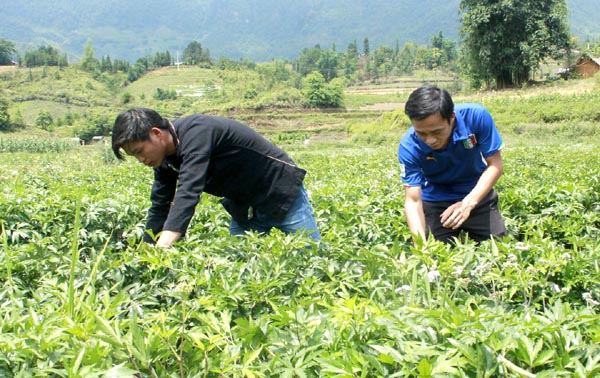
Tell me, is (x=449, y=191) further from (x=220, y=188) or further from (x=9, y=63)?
(x=9, y=63)

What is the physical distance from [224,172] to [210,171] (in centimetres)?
9

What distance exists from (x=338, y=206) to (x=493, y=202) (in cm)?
123

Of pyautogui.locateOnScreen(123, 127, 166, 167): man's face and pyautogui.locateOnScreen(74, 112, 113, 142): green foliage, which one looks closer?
pyautogui.locateOnScreen(123, 127, 166, 167): man's face

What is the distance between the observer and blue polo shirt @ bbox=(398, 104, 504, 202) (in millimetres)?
3285

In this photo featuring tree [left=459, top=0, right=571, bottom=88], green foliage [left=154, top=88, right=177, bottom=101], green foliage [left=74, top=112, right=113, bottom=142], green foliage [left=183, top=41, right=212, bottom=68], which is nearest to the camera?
tree [left=459, top=0, right=571, bottom=88]

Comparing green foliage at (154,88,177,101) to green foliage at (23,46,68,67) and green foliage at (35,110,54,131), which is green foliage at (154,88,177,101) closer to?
green foliage at (35,110,54,131)

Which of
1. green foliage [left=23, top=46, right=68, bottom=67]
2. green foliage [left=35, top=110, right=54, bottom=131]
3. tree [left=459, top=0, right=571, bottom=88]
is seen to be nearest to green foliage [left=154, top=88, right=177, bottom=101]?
green foliage [left=35, top=110, right=54, bottom=131]

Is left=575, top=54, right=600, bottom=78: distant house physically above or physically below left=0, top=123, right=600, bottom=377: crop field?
above

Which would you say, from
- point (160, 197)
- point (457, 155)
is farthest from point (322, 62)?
point (160, 197)

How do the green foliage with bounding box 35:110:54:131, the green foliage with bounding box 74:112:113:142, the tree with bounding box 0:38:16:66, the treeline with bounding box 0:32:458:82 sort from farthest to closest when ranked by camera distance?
the tree with bounding box 0:38:16:66, the treeline with bounding box 0:32:458:82, the green foliage with bounding box 35:110:54:131, the green foliage with bounding box 74:112:113:142

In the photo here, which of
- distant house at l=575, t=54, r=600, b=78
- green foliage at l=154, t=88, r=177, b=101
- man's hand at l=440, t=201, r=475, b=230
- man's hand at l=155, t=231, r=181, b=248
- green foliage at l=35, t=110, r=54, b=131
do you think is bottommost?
man's hand at l=440, t=201, r=475, b=230

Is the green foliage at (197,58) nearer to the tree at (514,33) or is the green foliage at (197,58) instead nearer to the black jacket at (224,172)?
the tree at (514,33)

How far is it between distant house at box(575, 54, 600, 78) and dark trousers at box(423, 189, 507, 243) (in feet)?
153

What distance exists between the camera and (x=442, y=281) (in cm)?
223
